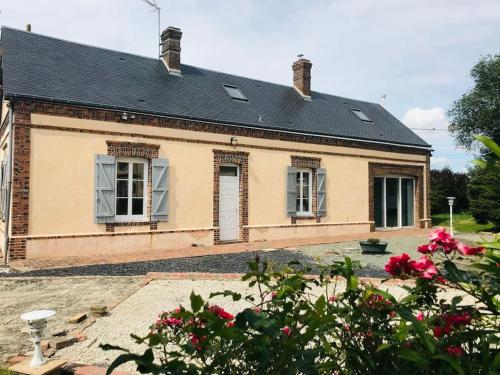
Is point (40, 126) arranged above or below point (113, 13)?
below

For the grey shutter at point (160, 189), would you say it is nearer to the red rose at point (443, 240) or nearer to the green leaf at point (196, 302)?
the red rose at point (443, 240)

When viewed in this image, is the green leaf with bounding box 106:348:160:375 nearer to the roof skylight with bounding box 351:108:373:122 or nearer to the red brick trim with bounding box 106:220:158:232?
the red brick trim with bounding box 106:220:158:232

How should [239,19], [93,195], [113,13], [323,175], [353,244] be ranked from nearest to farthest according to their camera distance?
[239,19] < [113,13] < [93,195] < [353,244] < [323,175]

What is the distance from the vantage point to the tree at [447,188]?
911 inches

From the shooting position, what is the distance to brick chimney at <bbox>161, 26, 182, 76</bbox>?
13828 mm

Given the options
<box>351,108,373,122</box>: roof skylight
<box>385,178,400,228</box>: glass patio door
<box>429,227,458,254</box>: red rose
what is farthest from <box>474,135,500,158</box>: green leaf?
<box>351,108,373,122</box>: roof skylight

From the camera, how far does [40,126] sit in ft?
31.3

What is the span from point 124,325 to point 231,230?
7.98m

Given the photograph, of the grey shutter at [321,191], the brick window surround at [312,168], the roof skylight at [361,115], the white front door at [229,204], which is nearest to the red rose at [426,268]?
the white front door at [229,204]

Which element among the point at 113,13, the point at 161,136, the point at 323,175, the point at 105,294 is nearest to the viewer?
the point at 105,294

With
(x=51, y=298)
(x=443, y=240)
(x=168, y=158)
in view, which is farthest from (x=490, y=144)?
(x=168, y=158)

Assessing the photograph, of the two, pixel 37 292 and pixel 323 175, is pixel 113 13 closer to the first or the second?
pixel 37 292

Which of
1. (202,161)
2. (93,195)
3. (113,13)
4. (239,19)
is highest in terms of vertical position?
(113,13)

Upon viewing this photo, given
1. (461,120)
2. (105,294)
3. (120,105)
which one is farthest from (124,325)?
(461,120)
